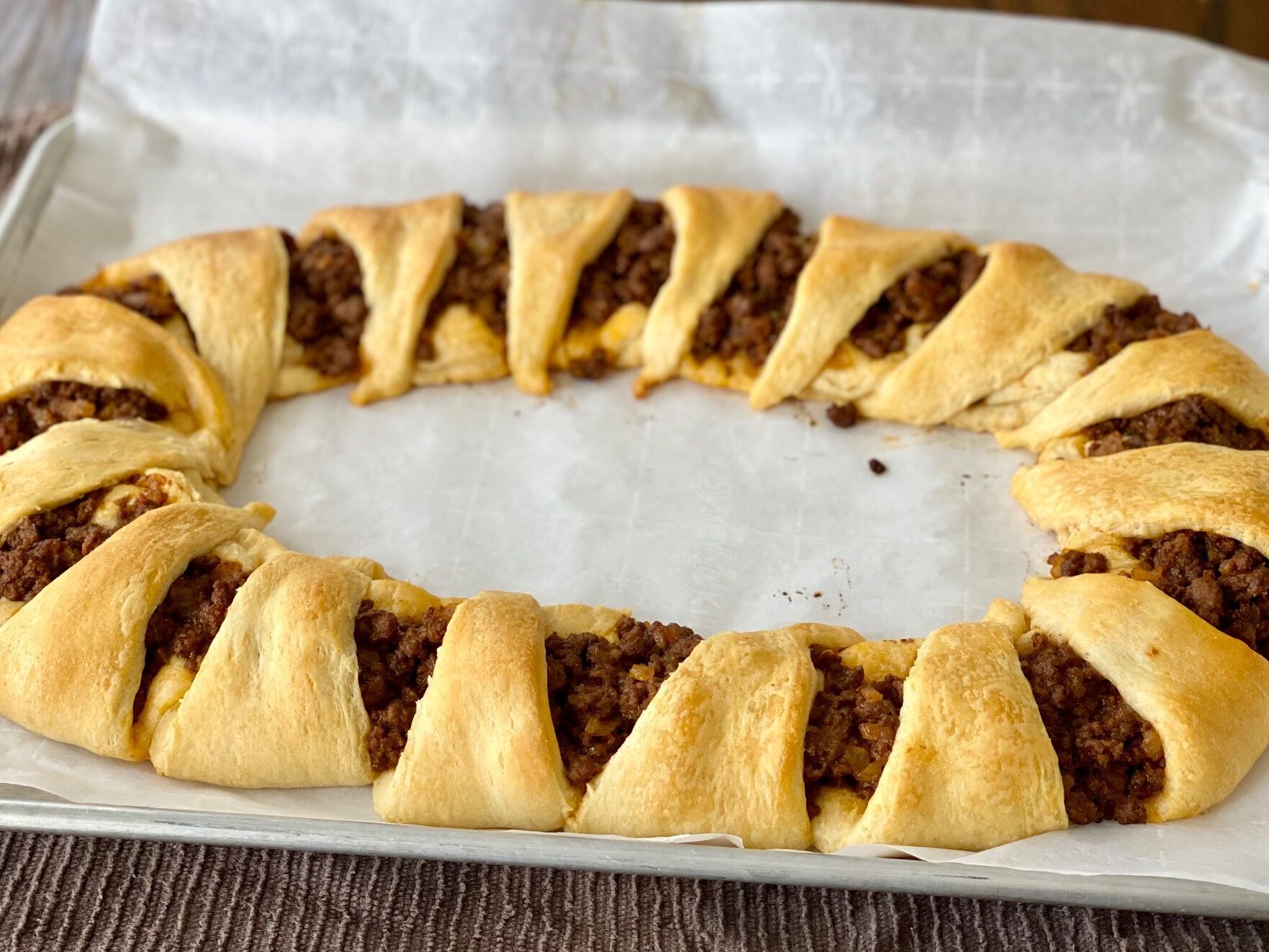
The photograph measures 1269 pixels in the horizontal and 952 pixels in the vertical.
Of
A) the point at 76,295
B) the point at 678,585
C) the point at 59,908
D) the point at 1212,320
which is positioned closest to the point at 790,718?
the point at 678,585

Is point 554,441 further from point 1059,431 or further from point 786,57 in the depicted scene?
point 786,57

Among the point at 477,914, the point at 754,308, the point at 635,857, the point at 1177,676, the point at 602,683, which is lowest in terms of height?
the point at 477,914

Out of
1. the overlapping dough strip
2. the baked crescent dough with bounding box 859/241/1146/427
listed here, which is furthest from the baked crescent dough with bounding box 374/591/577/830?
the baked crescent dough with bounding box 859/241/1146/427

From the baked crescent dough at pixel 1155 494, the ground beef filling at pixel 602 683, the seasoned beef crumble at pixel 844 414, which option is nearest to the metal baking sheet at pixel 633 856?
the ground beef filling at pixel 602 683

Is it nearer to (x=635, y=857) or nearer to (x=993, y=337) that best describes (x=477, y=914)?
(x=635, y=857)

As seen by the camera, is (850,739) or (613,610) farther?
(613,610)

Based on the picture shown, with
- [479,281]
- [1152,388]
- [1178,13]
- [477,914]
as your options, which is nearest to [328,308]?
[479,281]

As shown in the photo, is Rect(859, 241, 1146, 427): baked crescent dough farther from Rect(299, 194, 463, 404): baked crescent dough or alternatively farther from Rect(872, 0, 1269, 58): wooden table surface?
Rect(872, 0, 1269, 58): wooden table surface

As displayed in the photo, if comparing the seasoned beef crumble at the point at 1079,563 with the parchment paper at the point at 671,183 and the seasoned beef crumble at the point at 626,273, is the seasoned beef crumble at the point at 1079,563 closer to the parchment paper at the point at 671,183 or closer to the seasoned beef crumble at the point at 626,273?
the parchment paper at the point at 671,183
